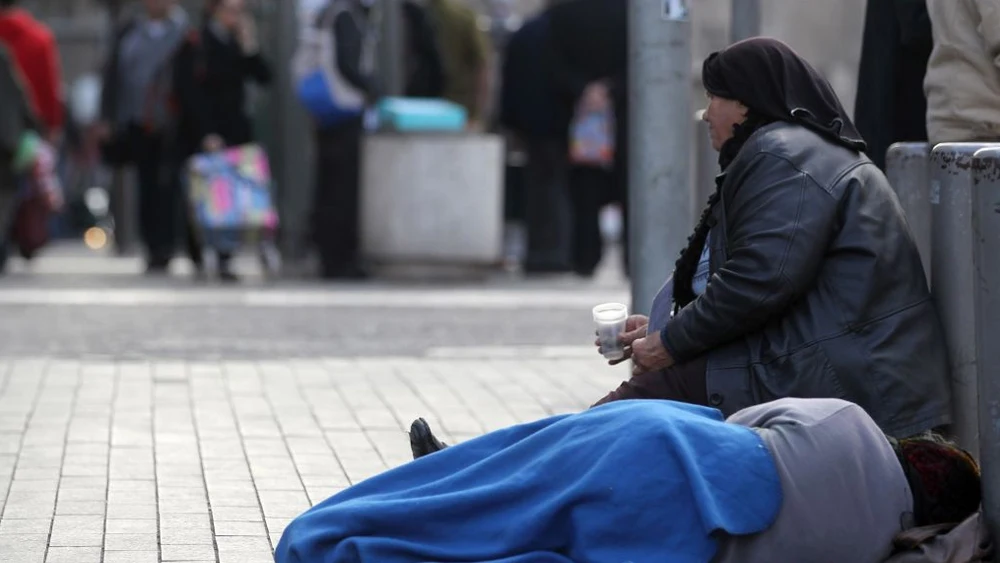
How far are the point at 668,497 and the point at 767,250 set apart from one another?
858 mm

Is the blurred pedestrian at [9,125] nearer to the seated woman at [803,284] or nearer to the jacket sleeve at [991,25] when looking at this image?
the jacket sleeve at [991,25]

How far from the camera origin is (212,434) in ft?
21.4

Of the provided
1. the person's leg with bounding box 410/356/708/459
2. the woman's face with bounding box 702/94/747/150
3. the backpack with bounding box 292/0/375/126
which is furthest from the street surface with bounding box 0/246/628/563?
the woman's face with bounding box 702/94/747/150

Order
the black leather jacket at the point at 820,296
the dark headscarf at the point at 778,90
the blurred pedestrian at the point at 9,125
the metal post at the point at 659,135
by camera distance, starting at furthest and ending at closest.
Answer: the blurred pedestrian at the point at 9,125, the metal post at the point at 659,135, the dark headscarf at the point at 778,90, the black leather jacket at the point at 820,296

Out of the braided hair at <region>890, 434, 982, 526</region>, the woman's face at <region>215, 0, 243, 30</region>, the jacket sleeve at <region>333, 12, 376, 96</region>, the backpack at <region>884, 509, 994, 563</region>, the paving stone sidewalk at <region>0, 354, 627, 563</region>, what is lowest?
the paving stone sidewalk at <region>0, 354, 627, 563</region>

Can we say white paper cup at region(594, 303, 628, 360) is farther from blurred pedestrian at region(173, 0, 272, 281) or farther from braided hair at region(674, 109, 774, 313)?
blurred pedestrian at region(173, 0, 272, 281)

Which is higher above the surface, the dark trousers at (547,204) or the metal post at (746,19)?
the metal post at (746,19)

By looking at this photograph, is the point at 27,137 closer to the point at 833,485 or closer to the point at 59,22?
the point at 833,485

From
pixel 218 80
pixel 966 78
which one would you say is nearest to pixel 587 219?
pixel 218 80

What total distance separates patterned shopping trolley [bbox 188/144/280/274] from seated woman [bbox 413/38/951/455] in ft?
24.8

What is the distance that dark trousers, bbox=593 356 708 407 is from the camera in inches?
195

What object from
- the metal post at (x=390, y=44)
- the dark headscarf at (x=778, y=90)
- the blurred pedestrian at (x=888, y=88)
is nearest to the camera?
the dark headscarf at (x=778, y=90)

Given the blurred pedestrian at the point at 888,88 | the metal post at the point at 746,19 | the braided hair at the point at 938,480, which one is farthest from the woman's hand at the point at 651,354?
the metal post at the point at 746,19

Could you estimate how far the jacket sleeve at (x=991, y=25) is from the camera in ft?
17.9
